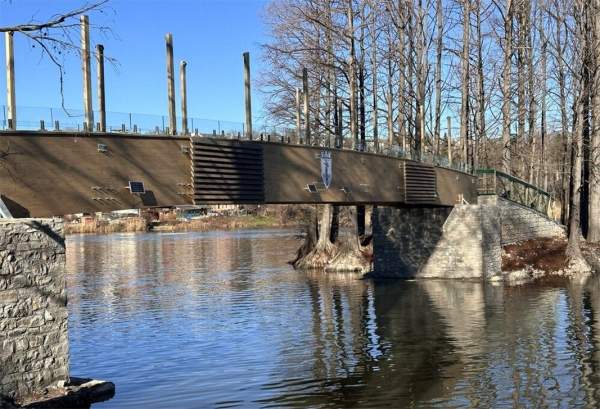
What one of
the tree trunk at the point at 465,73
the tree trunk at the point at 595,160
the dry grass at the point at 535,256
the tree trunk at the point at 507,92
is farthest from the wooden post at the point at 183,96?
the tree trunk at the point at 507,92

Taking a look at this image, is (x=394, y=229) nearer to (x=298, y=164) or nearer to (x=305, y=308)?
(x=305, y=308)

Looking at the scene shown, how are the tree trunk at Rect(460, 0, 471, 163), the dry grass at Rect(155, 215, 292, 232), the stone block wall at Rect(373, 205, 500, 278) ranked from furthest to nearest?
the dry grass at Rect(155, 215, 292, 232), the tree trunk at Rect(460, 0, 471, 163), the stone block wall at Rect(373, 205, 500, 278)

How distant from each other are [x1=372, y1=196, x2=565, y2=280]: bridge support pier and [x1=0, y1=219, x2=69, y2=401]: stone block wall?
26333mm

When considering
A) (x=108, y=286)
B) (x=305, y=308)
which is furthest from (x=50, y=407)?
(x=108, y=286)

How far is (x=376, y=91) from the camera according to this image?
46.0 metres

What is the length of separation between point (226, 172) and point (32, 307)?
29.4 feet

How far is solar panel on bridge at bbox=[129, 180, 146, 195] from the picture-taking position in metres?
18.5

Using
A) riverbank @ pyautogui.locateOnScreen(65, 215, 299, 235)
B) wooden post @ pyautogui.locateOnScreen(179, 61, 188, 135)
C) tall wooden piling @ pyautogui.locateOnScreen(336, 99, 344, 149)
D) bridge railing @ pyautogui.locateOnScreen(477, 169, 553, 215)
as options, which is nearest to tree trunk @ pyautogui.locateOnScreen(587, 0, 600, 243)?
bridge railing @ pyautogui.locateOnScreen(477, 169, 553, 215)

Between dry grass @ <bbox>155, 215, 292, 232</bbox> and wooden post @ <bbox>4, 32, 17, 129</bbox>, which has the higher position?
wooden post @ <bbox>4, 32, 17, 129</bbox>

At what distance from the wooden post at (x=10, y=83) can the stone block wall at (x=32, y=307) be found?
332 cm

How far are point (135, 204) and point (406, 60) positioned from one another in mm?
31514

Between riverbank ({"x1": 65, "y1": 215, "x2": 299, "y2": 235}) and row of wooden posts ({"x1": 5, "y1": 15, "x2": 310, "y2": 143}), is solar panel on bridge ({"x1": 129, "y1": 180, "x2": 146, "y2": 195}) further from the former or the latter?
riverbank ({"x1": 65, "y1": 215, "x2": 299, "y2": 235})

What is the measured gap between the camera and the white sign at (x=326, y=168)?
26994 millimetres

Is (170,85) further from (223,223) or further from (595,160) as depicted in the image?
(223,223)
